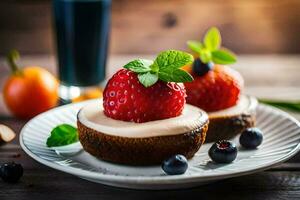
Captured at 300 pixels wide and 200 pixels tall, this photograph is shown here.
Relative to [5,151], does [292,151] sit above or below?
above

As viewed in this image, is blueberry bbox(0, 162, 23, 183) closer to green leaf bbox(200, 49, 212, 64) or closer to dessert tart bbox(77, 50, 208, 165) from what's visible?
dessert tart bbox(77, 50, 208, 165)

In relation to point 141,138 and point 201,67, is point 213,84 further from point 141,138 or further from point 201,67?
point 141,138

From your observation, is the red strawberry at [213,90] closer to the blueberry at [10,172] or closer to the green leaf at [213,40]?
the green leaf at [213,40]

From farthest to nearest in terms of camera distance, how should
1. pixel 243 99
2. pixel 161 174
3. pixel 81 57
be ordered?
pixel 81 57 < pixel 243 99 < pixel 161 174

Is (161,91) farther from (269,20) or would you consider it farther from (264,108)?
(269,20)

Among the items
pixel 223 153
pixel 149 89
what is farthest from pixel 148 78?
pixel 223 153

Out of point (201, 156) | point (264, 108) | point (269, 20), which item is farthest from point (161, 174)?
point (269, 20)
